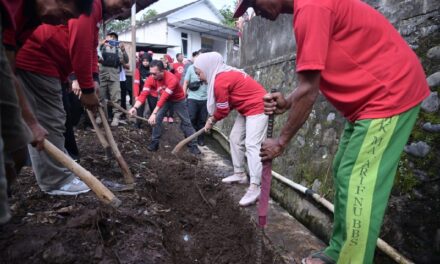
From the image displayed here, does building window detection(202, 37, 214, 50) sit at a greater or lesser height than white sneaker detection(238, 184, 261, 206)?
greater

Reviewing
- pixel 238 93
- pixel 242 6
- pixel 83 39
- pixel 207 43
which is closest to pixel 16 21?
pixel 83 39

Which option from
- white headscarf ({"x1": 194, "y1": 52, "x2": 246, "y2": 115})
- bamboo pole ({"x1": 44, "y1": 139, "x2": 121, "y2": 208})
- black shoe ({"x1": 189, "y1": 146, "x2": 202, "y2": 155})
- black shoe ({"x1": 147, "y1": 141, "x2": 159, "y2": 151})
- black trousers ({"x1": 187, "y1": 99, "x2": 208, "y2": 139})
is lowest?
black shoe ({"x1": 189, "y1": 146, "x2": 202, "y2": 155})

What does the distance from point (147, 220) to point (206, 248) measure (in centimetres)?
77

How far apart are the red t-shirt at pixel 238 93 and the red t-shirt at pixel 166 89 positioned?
238 centimetres

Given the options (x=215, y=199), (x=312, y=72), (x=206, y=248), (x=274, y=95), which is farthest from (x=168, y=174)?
(x=312, y=72)

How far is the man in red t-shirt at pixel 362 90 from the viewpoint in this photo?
1.81 meters

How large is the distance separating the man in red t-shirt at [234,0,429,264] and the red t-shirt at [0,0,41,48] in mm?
1384

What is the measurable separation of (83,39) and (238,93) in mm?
2137

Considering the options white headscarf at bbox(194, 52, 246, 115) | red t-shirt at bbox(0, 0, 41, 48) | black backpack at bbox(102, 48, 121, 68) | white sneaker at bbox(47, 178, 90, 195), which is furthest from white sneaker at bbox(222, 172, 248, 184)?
black backpack at bbox(102, 48, 121, 68)

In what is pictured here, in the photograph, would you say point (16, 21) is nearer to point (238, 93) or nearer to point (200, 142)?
point (238, 93)

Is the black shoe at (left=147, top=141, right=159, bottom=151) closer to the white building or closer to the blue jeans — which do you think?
the blue jeans

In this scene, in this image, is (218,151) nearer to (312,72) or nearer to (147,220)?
(147,220)

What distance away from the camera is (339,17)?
1.85 m

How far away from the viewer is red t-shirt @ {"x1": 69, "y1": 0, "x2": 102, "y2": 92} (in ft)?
8.94
